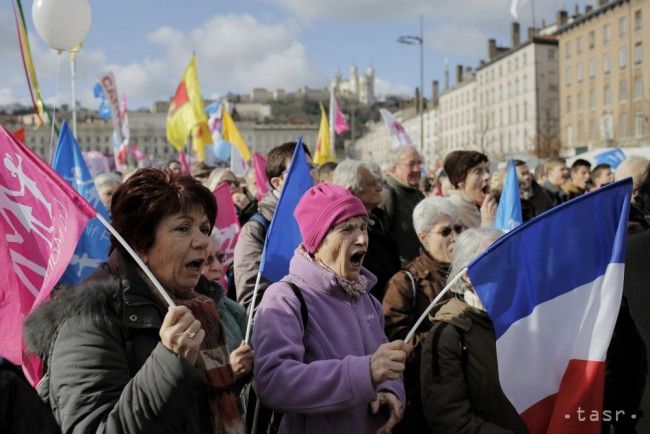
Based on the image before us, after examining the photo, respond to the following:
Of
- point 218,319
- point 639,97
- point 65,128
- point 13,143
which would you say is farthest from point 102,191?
point 639,97

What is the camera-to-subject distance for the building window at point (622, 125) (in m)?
56.3

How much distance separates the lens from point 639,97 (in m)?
54.2

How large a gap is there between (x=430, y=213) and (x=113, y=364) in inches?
97.4

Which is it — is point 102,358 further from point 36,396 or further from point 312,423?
point 312,423

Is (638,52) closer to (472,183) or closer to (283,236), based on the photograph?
(472,183)

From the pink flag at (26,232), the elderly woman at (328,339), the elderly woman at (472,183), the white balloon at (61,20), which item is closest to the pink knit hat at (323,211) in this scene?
the elderly woman at (328,339)

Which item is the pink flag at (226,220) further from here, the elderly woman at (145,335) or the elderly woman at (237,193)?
the elderly woman at (145,335)

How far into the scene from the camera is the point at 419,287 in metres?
3.91

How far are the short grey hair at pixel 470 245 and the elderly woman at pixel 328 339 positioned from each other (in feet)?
1.44

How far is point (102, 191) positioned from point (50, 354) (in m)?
5.01

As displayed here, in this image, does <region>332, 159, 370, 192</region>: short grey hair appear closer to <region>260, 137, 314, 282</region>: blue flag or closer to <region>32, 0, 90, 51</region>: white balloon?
<region>260, 137, 314, 282</region>: blue flag

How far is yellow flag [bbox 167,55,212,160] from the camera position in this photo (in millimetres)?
13969

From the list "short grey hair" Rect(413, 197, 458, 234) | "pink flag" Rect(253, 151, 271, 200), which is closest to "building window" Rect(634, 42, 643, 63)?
"pink flag" Rect(253, 151, 271, 200)

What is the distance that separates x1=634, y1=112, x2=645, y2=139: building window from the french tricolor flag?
5523 cm
